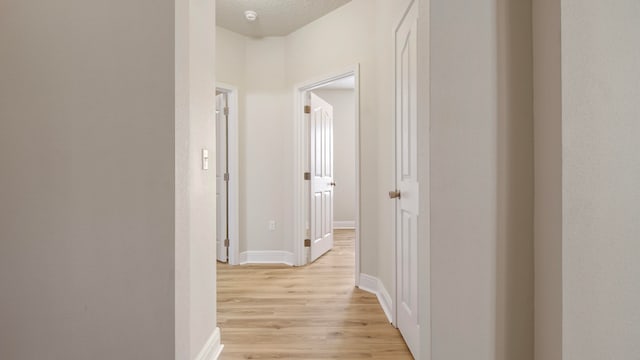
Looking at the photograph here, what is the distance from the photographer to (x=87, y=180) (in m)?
1.33

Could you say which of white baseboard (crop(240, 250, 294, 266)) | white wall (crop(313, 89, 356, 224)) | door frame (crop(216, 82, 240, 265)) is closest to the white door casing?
white baseboard (crop(240, 250, 294, 266))

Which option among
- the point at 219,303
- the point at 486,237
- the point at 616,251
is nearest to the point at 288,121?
the point at 219,303

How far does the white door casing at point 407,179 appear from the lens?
1.86 metres

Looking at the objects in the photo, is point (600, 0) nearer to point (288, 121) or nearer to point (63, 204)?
point (63, 204)

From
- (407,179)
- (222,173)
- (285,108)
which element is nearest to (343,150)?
(285,108)

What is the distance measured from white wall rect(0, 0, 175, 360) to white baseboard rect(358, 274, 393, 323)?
5.39 feet

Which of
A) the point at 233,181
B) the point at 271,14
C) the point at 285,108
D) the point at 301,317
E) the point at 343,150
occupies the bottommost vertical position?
the point at 301,317

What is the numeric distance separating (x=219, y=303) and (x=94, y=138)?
189 centimetres

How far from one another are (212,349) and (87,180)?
1147mm

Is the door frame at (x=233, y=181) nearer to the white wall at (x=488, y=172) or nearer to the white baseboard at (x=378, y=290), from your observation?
the white baseboard at (x=378, y=290)

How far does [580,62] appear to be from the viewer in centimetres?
99

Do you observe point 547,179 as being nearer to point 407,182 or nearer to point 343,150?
point 407,182

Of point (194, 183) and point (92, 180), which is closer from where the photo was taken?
point (92, 180)

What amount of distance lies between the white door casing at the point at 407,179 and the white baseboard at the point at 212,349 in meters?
1.11
